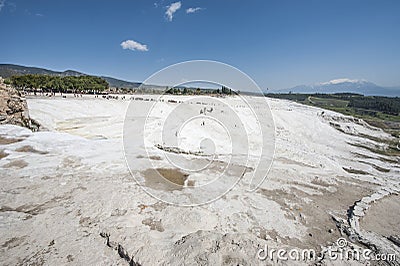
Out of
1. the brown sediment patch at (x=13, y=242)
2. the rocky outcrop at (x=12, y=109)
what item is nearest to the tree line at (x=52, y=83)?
the rocky outcrop at (x=12, y=109)

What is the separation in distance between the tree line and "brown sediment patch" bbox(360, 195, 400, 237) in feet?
241

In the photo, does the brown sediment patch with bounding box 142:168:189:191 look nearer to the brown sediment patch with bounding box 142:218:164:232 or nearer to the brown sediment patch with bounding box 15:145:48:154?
the brown sediment patch with bounding box 142:218:164:232

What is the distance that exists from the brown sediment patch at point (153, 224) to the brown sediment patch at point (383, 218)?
1111cm

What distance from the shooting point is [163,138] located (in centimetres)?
2450

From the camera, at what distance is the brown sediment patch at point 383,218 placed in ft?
39.7

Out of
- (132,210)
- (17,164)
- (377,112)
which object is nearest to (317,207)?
(132,210)

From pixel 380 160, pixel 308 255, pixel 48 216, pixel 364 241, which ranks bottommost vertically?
pixel 380 160

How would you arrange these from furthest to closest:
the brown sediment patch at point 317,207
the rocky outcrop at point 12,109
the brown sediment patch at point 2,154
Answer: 1. the rocky outcrop at point 12,109
2. the brown sediment patch at point 2,154
3. the brown sediment patch at point 317,207

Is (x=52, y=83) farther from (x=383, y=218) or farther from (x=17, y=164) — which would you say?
(x=383, y=218)

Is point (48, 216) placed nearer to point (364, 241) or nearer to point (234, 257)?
point (234, 257)

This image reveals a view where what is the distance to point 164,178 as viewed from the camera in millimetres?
14305

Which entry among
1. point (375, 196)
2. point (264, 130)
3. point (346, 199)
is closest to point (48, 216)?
point (346, 199)

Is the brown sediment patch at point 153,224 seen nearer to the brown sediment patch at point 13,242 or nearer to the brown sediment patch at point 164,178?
the brown sediment patch at point 164,178

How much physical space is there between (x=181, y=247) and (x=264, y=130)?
128ft
